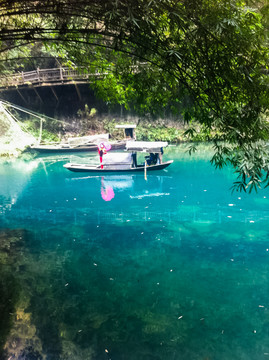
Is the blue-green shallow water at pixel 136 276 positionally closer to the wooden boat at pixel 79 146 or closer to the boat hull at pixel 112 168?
the boat hull at pixel 112 168

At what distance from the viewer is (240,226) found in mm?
7855

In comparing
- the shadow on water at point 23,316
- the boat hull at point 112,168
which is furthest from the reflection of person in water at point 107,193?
the shadow on water at point 23,316

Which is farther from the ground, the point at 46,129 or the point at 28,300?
the point at 46,129

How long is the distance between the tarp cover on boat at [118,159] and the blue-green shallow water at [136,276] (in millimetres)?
3281

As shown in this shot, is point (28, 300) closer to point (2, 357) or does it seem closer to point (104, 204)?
point (2, 357)

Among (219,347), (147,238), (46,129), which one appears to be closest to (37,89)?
(46,129)

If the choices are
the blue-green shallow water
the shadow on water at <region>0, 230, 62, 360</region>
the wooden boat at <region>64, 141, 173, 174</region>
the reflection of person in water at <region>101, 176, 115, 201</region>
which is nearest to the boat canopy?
the wooden boat at <region>64, 141, 173, 174</region>

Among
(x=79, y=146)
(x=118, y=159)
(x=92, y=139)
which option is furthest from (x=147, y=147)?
(x=79, y=146)

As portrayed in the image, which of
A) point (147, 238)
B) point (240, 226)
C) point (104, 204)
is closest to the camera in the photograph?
point (147, 238)

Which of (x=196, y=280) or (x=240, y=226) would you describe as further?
(x=240, y=226)

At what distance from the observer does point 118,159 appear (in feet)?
46.4

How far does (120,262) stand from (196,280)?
4.94 feet

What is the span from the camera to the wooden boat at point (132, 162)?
1318cm

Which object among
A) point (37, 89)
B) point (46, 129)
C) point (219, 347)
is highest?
point (37, 89)
